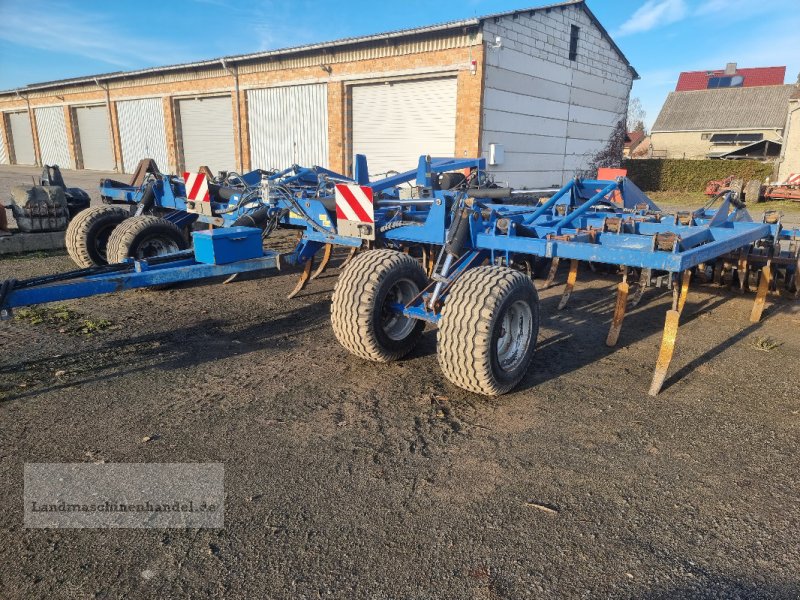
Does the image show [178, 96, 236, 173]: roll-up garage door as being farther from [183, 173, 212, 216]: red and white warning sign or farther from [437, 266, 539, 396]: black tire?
[437, 266, 539, 396]: black tire

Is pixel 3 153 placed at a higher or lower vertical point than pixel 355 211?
higher

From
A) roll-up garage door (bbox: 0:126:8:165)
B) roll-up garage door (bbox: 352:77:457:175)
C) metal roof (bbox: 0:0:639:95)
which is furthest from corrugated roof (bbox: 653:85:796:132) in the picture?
roll-up garage door (bbox: 0:126:8:165)

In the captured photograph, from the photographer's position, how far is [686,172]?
81.0ft

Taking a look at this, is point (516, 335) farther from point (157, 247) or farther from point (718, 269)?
point (157, 247)

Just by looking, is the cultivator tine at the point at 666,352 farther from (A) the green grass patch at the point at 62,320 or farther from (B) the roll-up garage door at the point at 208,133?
(B) the roll-up garage door at the point at 208,133

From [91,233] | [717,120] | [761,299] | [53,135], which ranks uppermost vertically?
[717,120]

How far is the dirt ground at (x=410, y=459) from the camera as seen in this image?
2.36 metres

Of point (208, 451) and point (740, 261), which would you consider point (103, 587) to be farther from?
point (740, 261)

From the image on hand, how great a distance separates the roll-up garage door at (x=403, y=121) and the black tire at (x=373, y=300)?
11026 mm

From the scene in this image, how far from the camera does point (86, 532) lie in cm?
259

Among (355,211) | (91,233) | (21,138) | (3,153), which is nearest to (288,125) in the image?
(91,233)

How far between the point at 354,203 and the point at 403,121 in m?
11.6

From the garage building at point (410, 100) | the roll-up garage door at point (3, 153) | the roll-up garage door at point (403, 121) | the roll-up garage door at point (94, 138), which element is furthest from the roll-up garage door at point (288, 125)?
the roll-up garage door at point (3, 153)

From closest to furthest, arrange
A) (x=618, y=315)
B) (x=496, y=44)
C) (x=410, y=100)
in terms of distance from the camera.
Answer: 1. (x=618, y=315)
2. (x=496, y=44)
3. (x=410, y=100)
